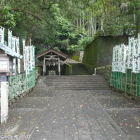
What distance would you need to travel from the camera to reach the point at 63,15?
18.7 metres

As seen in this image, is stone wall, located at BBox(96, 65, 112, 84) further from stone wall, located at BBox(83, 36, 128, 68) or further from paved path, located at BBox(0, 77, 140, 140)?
paved path, located at BBox(0, 77, 140, 140)

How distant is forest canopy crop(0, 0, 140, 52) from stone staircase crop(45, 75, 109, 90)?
483 centimetres

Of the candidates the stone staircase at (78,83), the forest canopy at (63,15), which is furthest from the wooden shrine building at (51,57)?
the stone staircase at (78,83)

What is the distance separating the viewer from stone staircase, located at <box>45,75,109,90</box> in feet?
46.3

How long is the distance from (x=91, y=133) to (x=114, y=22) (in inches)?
580

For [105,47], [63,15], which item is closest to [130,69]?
[105,47]

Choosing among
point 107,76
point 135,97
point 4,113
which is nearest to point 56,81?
point 107,76

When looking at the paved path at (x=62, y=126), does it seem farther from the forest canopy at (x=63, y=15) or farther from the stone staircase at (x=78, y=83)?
the stone staircase at (x=78, y=83)

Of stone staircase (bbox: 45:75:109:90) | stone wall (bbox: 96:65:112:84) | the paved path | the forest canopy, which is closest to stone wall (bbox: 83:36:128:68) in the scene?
the forest canopy

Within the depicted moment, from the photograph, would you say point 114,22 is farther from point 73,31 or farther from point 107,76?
point 73,31

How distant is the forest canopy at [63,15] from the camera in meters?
12.3

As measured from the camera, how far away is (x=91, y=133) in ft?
14.7

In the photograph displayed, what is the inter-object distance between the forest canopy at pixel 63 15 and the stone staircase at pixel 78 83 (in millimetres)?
4825

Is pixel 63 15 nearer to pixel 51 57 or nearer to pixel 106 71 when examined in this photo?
pixel 51 57
